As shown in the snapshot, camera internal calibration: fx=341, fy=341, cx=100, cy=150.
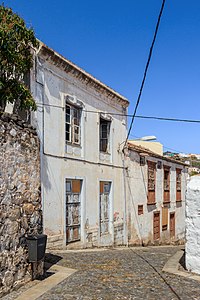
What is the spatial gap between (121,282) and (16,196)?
2.67m

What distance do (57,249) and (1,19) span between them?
703 centimetres

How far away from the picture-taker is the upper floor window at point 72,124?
486 inches

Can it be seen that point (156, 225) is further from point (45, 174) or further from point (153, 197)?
point (45, 174)

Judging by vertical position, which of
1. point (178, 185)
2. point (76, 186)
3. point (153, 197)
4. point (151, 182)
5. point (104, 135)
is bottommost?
point (153, 197)

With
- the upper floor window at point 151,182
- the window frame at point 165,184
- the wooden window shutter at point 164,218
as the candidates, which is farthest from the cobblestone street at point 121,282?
the window frame at point 165,184

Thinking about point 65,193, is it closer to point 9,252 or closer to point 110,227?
point 110,227

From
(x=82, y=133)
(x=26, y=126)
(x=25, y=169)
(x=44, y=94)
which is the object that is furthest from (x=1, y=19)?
(x=82, y=133)

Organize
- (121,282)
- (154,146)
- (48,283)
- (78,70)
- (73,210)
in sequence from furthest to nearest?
(154,146) < (78,70) < (73,210) < (121,282) < (48,283)

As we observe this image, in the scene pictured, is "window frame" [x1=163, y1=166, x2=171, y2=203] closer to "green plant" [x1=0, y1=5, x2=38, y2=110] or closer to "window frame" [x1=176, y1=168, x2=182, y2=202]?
"window frame" [x1=176, y1=168, x2=182, y2=202]

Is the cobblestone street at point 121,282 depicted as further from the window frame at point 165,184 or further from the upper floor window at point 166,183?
the upper floor window at point 166,183

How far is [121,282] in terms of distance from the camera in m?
6.68

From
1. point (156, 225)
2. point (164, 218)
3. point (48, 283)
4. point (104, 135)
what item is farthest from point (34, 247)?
point (164, 218)

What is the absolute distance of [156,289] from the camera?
246 inches

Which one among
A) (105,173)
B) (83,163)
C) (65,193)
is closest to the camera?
(65,193)
